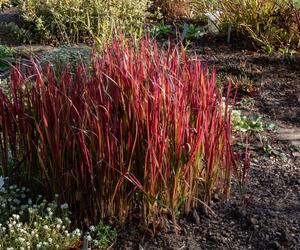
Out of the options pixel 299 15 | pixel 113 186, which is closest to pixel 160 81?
A: pixel 113 186

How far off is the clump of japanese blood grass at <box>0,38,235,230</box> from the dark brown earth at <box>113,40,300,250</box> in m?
0.13

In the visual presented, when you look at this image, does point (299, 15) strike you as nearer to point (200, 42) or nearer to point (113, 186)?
point (200, 42)

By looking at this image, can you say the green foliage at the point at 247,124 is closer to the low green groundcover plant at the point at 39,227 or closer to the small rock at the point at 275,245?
the small rock at the point at 275,245

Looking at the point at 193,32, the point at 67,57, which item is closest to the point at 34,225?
the point at 67,57

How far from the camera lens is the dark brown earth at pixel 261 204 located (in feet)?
11.2

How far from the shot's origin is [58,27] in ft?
22.9

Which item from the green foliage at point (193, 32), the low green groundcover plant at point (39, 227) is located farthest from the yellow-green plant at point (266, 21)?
the low green groundcover plant at point (39, 227)

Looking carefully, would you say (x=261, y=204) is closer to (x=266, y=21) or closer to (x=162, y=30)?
(x=266, y=21)

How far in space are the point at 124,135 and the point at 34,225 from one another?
61 cm

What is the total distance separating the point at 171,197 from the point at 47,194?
0.66 metres

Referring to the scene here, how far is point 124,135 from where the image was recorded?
335 centimetres

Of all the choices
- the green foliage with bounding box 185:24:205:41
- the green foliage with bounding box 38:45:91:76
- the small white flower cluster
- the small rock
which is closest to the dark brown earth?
the small rock

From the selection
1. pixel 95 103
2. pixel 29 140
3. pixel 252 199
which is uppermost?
pixel 95 103

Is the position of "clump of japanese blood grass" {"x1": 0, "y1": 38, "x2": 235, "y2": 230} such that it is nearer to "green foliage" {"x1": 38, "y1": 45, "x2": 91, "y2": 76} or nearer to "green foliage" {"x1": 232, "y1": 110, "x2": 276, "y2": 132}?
"green foliage" {"x1": 232, "y1": 110, "x2": 276, "y2": 132}
